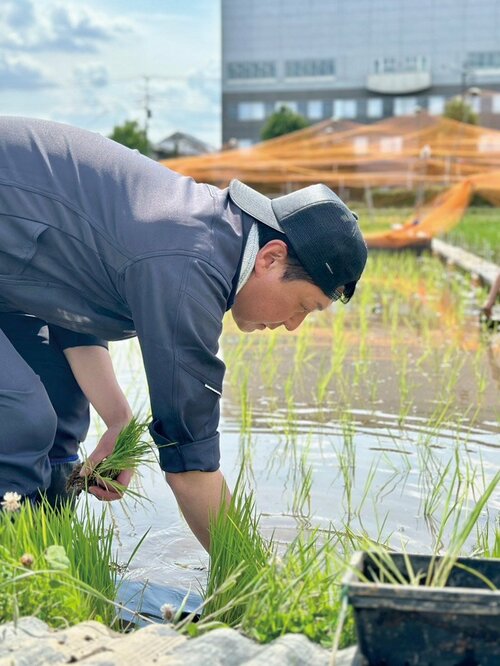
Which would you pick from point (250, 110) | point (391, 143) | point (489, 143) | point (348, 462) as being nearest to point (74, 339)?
point (348, 462)

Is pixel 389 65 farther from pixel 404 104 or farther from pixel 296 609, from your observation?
pixel 296 609

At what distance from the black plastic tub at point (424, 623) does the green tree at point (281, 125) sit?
150 feet

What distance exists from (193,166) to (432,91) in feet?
128

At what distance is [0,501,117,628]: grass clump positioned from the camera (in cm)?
187

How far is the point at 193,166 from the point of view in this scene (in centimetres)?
1543

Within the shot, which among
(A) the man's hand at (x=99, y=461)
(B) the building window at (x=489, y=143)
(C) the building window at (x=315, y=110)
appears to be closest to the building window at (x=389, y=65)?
(C) the building window at (x=315, y=110)

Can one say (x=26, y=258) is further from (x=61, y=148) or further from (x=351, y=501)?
(x=351, y=501)

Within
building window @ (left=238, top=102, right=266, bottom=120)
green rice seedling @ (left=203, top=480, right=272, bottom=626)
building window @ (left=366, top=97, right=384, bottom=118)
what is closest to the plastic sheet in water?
green rice seedling @ (left=203, top=480, right=272, bottom=626)

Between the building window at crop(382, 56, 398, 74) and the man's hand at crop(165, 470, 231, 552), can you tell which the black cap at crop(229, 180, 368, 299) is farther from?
the building window at crop(382, 56, 398, 74)

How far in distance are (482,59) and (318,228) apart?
170ft

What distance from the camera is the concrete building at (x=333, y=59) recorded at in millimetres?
52062

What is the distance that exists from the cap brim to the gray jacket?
2cm

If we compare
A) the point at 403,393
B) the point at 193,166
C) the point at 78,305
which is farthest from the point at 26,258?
the point at 193,166

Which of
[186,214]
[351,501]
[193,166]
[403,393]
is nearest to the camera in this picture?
[186,214]
